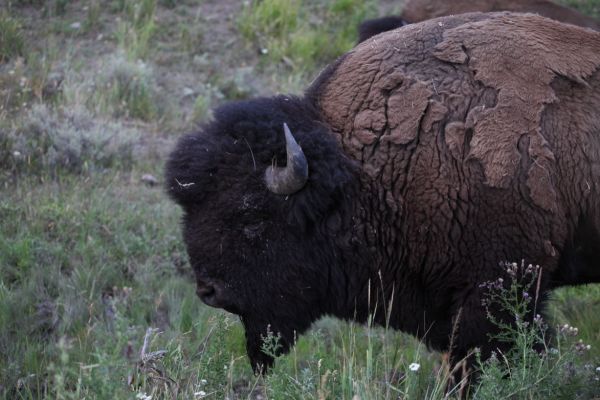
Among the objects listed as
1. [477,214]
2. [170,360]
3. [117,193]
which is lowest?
[117,193]

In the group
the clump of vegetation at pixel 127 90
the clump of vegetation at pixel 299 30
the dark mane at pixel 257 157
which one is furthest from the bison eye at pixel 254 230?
the clump of vegetation at pixel 299 30

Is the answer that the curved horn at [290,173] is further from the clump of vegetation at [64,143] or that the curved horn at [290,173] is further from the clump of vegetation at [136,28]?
the clump of vegetation at [136,28]

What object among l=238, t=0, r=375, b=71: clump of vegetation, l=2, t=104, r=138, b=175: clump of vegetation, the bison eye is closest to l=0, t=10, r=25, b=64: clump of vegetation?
l=2, t=104, r=138, b=175: clump of vegetation

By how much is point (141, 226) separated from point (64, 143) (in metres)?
1.33

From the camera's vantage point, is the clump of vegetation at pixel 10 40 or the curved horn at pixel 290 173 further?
the clump of vegetation at pixel 10 40

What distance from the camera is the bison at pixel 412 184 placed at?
4.41 metres

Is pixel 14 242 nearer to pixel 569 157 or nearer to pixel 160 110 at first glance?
pixel 160 110

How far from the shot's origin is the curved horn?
4289 millimetres

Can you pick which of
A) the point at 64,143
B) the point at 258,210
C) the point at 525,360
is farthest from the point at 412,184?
the point at 64,143

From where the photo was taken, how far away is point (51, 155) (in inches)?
304

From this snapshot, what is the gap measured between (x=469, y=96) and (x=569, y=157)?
0.59 meters

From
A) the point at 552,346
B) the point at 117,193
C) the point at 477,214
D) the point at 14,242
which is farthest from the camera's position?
the point at 117,193

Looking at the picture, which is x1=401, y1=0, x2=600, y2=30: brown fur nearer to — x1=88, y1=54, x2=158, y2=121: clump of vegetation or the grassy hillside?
the grassy hillside

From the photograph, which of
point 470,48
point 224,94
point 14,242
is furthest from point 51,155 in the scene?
point 470,48
